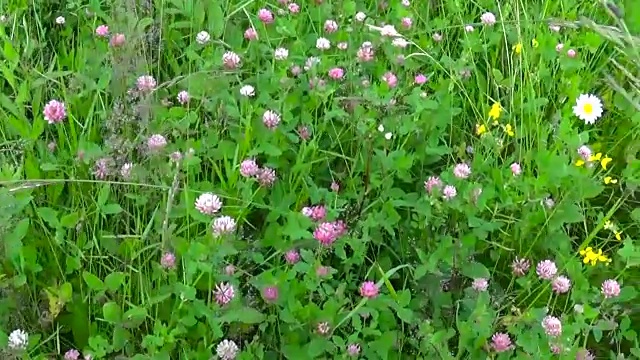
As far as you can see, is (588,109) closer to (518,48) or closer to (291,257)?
(518,48)

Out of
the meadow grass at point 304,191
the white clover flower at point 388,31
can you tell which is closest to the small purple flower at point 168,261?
the meadow grass at point 304,191

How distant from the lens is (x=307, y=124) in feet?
5.50

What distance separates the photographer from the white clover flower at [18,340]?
1.29 m

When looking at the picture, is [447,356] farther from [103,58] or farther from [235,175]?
[103,58]

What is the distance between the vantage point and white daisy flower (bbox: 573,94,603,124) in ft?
5.91

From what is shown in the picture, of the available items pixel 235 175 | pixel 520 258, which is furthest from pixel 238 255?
pixel 520 258

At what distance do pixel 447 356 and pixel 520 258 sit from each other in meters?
0.36

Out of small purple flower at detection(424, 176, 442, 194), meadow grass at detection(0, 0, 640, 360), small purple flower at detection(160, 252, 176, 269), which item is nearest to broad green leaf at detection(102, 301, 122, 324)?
meadow grass at detection(0, 0, 640, 360)

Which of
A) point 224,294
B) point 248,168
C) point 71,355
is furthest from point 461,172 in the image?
point 71,355

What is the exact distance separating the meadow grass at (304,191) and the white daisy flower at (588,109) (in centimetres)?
3

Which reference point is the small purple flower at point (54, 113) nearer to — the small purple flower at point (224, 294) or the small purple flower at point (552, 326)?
the small purple flower at point (224, 294)

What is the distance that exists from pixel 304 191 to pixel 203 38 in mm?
490

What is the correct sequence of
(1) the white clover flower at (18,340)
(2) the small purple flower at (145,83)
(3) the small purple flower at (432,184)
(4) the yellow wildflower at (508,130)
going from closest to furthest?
1. (1) the white clover flower at (18,340)
2. (3) the small purple flower at (432,184)
3. (2) the small purple flower at (145,83)
4. (4) the yellow wildflower at (508,130)

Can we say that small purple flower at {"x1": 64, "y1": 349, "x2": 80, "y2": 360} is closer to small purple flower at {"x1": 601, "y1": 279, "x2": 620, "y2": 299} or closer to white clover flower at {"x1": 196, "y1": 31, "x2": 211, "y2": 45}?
white clover flower at {"x1": 196, "y1": 31, "x2": 211, "y2": 45}
